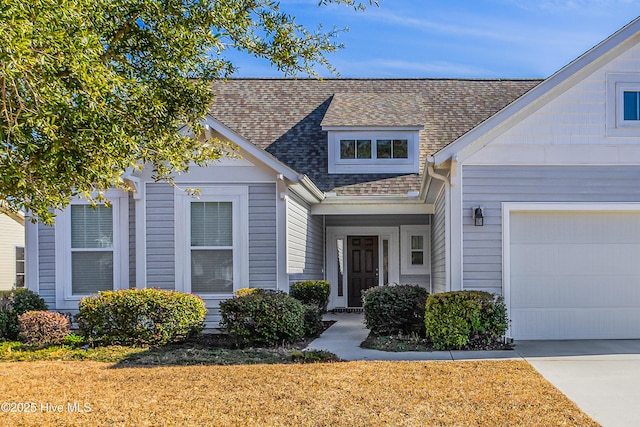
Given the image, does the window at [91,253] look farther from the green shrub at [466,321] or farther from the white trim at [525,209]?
the white trim at [525,209]

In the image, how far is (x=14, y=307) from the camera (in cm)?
1190

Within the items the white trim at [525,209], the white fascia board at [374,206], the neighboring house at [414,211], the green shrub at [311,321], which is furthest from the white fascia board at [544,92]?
the white fascia board at [374,206]

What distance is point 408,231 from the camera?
17547mm

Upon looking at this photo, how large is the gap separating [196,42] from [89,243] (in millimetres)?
6514

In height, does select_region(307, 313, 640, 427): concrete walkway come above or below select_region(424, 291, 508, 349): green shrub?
below

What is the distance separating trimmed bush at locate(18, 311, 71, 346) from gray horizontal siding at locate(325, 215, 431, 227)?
8103mm

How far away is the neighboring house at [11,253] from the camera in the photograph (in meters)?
20.6

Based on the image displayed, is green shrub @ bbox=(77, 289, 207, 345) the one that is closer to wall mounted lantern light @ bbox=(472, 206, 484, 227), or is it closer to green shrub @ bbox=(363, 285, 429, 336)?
green shrub @ bbox=(363, 285, 429, 336)

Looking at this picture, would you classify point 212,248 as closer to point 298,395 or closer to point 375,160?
point 375,160

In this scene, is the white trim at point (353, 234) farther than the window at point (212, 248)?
Yes

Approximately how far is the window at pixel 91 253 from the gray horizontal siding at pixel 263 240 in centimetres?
279

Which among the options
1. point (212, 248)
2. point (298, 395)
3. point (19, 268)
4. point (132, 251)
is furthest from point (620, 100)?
point (19, 268)

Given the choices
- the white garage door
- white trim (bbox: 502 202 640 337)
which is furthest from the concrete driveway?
white trim (bbox: 502 202 640 337)

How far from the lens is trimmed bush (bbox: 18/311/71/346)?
1105 centimetres
